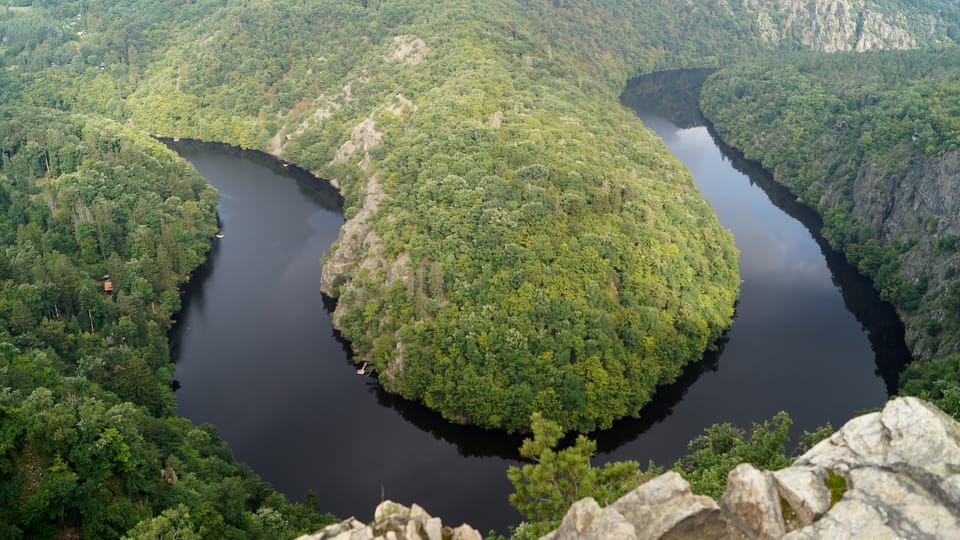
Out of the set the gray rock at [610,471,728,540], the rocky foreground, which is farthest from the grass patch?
the gray rock at [610,471,728,540]

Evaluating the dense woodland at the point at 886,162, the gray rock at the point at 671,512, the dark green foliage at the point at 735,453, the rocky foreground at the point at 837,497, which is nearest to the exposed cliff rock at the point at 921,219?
the dense woodland at the point at 886,162

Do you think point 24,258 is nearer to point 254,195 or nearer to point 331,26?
point 254,195

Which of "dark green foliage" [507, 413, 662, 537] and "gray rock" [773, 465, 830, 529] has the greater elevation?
"gray rock" [773, 465, 830, 529]

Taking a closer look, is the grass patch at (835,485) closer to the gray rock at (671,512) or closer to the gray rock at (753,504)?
the gray rock at (753,504)

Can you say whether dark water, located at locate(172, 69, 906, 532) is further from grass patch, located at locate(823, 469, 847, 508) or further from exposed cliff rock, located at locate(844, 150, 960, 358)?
grass patch, located at locate(823, 469, 847, 508)

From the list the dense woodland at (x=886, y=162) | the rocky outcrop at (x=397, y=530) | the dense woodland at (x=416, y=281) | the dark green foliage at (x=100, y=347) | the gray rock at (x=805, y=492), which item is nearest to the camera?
the gray rock at (x=805, y=492)

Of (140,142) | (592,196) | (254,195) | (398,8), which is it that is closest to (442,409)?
(592,196)
